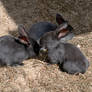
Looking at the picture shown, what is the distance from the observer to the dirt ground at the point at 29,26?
5.34 m

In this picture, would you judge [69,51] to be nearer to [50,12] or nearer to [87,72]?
[87,72]

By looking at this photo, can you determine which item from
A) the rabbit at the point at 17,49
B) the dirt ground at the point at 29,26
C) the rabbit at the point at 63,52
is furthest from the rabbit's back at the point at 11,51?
the rabbit at the point at 63,52

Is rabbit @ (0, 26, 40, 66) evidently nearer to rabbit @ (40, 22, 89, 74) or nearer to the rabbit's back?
the rabbit's back

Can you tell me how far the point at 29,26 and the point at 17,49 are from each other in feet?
7.32

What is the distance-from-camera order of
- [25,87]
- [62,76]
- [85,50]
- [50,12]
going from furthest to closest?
[50,12] < [85,50] < [62,76] < [25,87]

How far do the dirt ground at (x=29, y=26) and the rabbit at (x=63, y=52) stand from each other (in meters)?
0.16

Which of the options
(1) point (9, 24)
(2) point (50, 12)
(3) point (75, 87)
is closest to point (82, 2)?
(2) point (50, 12)

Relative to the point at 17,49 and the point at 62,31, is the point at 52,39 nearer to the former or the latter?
the point at 62,31

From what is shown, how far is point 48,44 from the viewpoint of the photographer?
5.82 metres

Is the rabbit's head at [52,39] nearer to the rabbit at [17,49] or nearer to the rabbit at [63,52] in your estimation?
the rabbit at [63,52]

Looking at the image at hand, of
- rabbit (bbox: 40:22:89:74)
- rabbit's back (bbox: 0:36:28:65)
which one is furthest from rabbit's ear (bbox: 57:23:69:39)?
rabbit's back (bbox: 0:36:28:65)

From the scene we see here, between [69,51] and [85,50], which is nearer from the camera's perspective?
[69,51]

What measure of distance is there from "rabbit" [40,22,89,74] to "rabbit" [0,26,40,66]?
0.86 feet

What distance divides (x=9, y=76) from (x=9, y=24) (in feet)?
8.77
